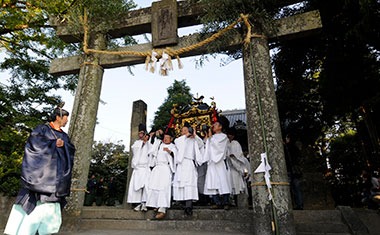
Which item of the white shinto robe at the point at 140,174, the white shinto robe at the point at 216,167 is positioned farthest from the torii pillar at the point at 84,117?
the white shinto robe at the point at 216,167

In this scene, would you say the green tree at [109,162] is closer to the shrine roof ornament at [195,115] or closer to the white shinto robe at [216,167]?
the shrine roof ornament at [195,115]

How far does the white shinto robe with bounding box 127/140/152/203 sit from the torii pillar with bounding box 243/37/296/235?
9.40ft

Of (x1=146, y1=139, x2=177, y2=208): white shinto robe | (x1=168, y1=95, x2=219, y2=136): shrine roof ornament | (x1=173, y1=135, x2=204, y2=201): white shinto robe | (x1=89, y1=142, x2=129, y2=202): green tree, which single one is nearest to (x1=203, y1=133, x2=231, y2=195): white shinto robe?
(x1=173, y1=135, x2=204, y2=201): white shinto robe

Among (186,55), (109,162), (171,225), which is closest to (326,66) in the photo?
(186,55)

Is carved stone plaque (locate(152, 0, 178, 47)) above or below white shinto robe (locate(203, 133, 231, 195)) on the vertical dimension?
above

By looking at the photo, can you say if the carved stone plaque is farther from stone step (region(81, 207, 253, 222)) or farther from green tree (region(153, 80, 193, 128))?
green tree (region(153, 80, 193, 128))

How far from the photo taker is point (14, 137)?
282 inches

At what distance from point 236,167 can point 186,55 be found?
2.86m

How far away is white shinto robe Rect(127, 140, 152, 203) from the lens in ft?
19.3

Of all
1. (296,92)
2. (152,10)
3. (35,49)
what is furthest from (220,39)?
(35,49)

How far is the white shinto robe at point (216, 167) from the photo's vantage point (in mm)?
5164

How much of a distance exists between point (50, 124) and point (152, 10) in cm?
313

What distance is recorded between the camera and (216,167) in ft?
17.7

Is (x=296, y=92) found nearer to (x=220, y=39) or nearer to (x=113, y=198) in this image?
(x=220, y=39)
